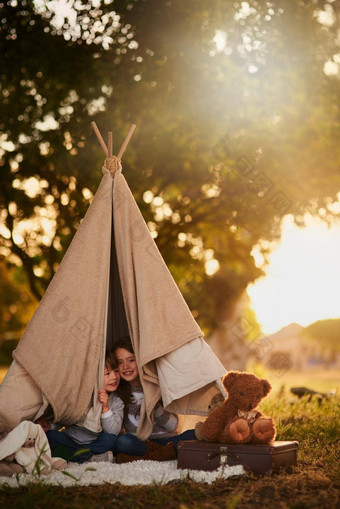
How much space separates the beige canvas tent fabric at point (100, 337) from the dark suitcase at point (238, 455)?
1.89ft

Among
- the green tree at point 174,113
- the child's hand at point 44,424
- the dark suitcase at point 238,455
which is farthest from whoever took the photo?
the green tree at point 174,113

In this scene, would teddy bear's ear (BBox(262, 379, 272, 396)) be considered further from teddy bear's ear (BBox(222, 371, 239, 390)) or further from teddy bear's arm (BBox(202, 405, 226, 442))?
teddy bear's arm (BBox(202, 405, 226, 442))

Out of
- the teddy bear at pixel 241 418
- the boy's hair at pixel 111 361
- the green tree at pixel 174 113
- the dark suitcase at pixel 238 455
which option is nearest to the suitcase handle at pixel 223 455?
the dark suitcase at pixel 238 455

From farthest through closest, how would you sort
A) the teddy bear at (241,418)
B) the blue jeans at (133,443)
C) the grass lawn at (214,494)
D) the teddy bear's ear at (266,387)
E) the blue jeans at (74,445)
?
the blue jeans at (133,443)
the blue jeans at (74,445)
the teddy bear's ear at (266,387)
the teddy bear at (241,418)
the grass lawn at (214,494)

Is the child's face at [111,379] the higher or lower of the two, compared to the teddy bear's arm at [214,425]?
higher

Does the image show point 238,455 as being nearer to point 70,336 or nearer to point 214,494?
point 214,494

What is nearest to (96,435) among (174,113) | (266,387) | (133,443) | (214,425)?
(133,443)

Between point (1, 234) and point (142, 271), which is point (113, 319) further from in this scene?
point (1, 234)

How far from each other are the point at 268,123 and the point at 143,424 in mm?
4512

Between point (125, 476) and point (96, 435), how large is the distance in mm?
877

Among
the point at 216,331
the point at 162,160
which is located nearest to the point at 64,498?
the point at 162,160

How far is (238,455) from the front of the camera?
4406 millimetres

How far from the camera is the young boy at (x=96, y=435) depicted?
200 inches

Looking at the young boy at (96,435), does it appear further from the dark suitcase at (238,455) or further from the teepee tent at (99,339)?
the dark suitcase at (238,455)
